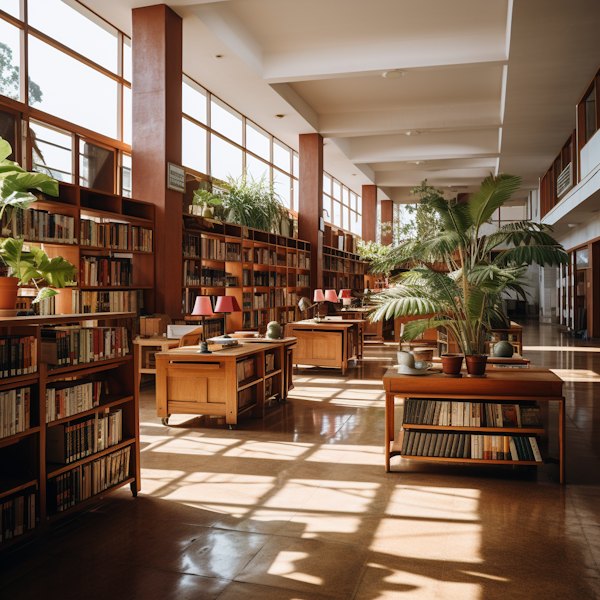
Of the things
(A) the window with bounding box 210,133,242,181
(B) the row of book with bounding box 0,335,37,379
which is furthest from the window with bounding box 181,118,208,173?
(B) the row of book with bounding box 0,335,37,379

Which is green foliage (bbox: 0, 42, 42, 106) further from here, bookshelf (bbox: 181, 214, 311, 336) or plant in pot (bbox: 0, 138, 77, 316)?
plant in pot (bbox: 0, 138, 77, 316)

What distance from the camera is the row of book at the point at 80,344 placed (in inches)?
126

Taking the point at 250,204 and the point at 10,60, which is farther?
the point at 250,204

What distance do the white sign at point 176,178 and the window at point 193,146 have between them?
2.09 meters

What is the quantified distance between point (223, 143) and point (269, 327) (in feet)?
18.3

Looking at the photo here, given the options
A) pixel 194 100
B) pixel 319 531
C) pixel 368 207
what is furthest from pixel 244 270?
pixel 368 207

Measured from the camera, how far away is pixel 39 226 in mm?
5594

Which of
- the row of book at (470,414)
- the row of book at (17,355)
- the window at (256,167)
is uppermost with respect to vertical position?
the window at (256,167)

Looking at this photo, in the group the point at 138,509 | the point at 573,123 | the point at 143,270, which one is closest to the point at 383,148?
the point at 573,123

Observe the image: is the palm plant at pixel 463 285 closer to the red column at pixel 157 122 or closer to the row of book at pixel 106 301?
the row of book at pixel 106 301

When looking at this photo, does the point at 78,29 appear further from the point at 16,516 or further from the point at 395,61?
the point at 16,516

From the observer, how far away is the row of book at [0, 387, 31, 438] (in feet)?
9.29

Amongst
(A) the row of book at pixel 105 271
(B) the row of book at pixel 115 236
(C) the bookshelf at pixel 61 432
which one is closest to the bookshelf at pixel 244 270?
(B) the row of book at pixel 115 236

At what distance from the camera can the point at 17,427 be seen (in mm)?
2912
